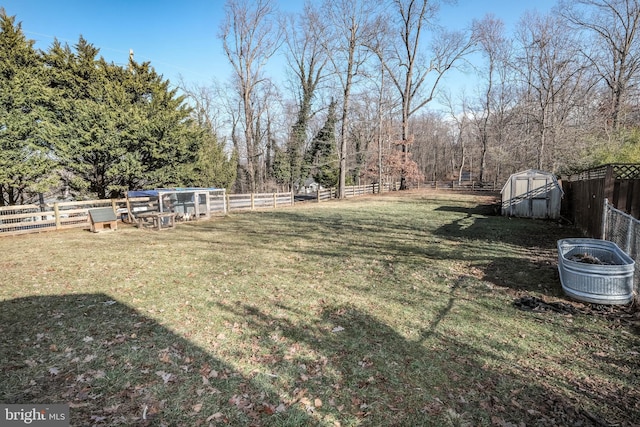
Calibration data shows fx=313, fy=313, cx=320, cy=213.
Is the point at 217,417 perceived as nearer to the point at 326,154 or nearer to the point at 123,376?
the point at 123,376

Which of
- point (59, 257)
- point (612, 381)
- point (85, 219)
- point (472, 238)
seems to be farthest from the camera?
point (85, 219)

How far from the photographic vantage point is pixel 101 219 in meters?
11.2

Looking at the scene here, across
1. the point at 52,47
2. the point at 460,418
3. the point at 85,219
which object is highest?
the point at 52,47

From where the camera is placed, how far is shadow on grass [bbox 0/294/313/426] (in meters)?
2.85

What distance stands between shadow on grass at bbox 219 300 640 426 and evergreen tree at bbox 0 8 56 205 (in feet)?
45.0

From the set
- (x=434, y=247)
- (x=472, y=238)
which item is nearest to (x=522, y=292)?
(x=434, y=247)

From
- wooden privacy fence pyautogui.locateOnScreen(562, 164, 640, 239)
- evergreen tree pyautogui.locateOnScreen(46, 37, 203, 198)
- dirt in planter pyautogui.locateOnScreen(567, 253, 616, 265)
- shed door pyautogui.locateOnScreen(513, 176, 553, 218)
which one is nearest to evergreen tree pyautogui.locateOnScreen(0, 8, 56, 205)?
evergreen tree pyautogui.locateOnScreen(46, 37, 203, 198)

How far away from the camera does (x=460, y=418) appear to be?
2803 mm

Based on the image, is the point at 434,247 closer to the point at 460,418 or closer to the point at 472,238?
the point at 472,238

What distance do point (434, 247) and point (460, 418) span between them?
6.28m

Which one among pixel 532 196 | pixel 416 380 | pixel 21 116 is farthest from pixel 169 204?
pixel 532 196

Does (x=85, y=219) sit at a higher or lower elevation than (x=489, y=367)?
higher

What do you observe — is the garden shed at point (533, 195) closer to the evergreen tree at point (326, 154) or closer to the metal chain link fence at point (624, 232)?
the metal chain link fence at point (624, 232)

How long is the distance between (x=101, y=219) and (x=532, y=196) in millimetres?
17933
